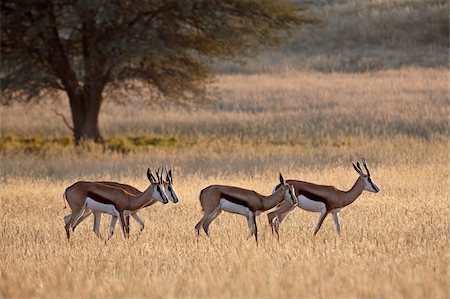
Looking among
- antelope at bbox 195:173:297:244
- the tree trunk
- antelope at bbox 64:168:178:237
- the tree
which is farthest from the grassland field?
the tree

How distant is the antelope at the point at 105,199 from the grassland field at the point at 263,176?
406 millimetres

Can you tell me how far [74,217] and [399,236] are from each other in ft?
13.7

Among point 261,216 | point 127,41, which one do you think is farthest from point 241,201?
point 127,41

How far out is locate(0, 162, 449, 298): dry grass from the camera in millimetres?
9164

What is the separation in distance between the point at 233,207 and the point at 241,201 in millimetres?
139

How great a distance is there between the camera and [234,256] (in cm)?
1080

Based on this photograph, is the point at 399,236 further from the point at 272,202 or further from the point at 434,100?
the point at 434,100

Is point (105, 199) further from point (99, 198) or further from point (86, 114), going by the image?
point (86, 114)

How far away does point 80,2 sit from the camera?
26.7m

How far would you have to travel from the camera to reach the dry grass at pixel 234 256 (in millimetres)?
9164

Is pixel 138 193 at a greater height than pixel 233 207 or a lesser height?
greater

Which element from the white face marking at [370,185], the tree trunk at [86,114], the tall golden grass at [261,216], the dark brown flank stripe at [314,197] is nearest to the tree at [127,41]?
the tree trunk at [86,114]

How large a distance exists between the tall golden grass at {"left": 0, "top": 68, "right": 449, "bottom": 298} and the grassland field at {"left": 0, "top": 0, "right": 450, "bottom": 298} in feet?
0.12

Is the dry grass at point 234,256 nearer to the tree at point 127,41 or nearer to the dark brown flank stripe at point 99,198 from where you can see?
the dark brown flank stripe at point 99,198
